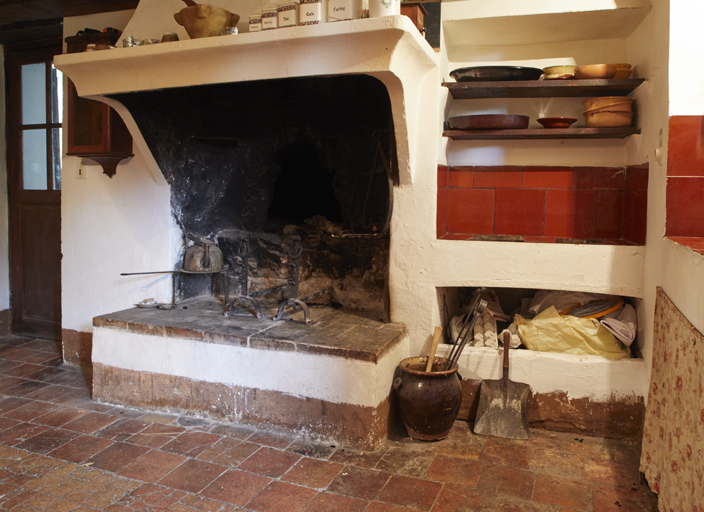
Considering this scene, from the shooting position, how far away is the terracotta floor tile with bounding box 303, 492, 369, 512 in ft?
6.94

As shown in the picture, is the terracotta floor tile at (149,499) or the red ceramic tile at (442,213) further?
the red ceramic tile at (442,213)

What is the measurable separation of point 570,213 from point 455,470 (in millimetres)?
1527

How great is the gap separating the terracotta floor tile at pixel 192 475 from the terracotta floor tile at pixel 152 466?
0.12ft

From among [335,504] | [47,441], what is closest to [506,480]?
[335,504]

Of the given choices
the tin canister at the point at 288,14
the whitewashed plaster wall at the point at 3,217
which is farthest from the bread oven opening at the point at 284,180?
the whitewashed plaster wall at the point at 3,217

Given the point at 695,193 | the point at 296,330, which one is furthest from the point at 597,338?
the point at 296,330

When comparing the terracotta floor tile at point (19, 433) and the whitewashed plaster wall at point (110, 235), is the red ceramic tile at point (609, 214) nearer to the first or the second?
the whitewashed plaster wall at point (110, 235)

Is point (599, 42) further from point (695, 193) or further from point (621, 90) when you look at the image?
point (695, 193)

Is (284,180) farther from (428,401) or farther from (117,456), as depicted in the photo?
(117,456)

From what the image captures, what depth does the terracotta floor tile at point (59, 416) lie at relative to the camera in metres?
2.89

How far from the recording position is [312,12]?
8.20 ft

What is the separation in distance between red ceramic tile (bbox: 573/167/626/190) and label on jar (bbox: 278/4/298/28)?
1.69 meters

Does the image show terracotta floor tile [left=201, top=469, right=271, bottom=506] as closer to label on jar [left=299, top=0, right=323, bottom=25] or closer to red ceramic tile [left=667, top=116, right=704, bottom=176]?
label on jar [left=299, top=0, right=323, bottom=25]

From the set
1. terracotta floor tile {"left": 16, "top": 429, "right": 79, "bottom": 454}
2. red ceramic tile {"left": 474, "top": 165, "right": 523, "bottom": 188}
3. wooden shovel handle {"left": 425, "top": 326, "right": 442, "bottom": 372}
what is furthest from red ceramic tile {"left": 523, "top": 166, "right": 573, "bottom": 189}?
terracotta floor tile {"left": 16, "top": 429, "right": 79, "bottom": 454}
